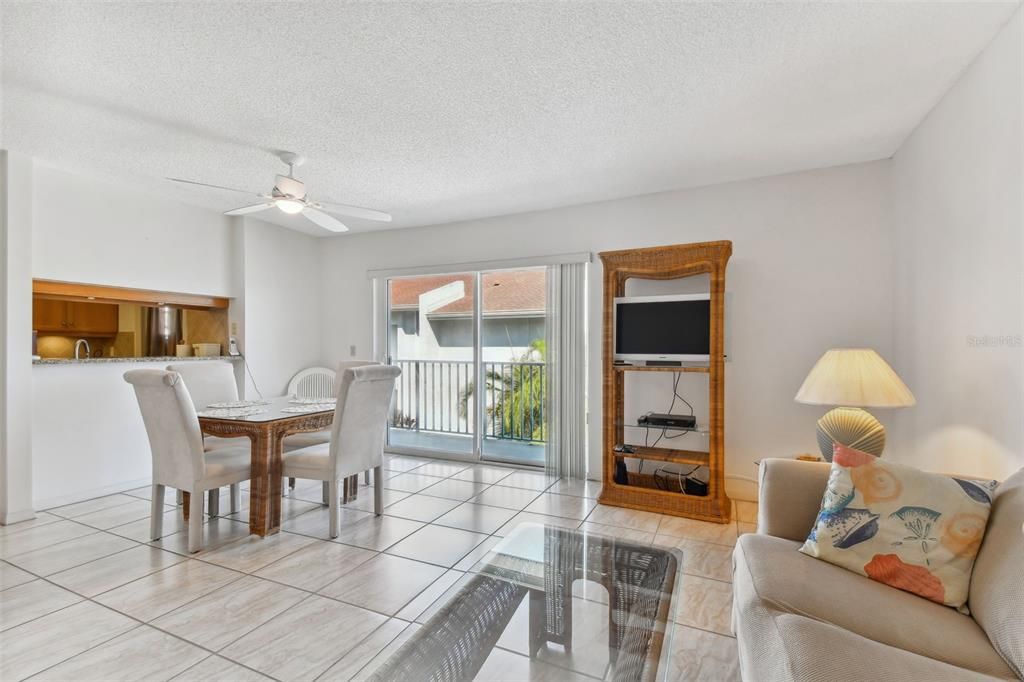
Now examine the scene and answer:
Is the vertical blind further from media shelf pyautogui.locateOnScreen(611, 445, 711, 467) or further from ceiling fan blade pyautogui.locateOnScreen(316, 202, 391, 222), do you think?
ceiling fan blade pyautogui.locateOnScreen(316, 202, 391, 222)

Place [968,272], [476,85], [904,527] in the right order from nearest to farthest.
A: [904,527] → [968,272] → [476,85]

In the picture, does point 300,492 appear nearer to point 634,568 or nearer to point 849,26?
point 634,568

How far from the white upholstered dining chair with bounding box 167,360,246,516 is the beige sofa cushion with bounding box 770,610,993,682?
10.5 ft

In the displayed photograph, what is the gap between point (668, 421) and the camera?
3377 millimetres

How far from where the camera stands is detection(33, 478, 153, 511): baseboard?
10.8 feet

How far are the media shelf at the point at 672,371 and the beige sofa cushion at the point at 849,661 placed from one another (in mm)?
2044

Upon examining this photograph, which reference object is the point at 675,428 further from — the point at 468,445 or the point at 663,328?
the point at 468,445

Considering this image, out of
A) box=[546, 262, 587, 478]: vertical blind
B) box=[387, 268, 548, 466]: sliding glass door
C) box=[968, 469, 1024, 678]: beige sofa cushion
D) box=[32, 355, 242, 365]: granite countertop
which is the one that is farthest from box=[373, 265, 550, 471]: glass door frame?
box=[968, 469, 1024, 678]: beige sofa cushion

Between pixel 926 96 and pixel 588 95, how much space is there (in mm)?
1704

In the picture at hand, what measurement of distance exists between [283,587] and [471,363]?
2993 millimetres

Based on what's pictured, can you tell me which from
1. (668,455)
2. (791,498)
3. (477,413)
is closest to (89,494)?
(477,413)

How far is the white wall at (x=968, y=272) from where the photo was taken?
181 centimetres

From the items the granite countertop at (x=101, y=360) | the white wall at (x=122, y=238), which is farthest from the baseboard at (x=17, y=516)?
the white wall at (x=122, y=238)

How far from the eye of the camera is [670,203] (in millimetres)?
3785
